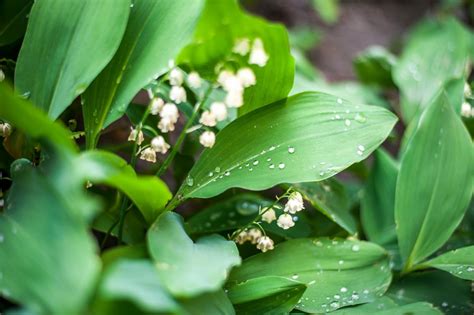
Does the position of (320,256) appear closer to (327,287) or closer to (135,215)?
(327,287)

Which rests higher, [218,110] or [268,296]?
[218,110]

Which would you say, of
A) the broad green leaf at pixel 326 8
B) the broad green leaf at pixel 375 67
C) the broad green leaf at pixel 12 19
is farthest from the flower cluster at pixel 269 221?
the broad green leaf at pixel 326 8

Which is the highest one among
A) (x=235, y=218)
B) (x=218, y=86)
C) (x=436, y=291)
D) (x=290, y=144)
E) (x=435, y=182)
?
(x=218, y=86)

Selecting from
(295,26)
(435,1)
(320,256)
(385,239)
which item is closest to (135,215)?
(320,256)

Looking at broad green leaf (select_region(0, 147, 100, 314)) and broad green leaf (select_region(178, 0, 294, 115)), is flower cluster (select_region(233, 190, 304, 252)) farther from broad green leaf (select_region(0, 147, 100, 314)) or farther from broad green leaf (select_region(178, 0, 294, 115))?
broad green leaf (select_region(0, 147, 100, 314))

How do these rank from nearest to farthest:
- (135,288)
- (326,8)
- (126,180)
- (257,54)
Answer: (135,288) → (126,180) → (257,54) → (326,8)

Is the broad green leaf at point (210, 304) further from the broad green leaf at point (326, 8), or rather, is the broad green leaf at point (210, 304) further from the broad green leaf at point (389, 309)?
the broad green leaf at point (326, 8)

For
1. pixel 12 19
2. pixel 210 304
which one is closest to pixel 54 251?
pixel 210 304

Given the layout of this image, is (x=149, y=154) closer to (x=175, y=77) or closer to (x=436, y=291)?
(x=175, y=77)
